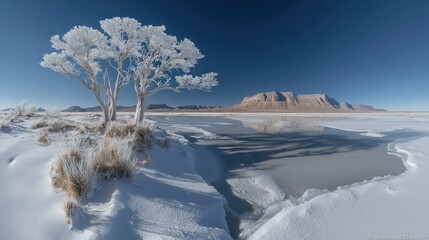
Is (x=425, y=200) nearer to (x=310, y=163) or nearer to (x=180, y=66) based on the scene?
(x=310, y=163)

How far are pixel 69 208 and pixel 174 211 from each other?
1230mm

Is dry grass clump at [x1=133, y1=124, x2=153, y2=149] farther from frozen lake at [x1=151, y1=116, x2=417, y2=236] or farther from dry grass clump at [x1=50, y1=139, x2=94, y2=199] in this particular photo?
dry grass clump at [x1=50, y1=139, x2=94, y2=199]

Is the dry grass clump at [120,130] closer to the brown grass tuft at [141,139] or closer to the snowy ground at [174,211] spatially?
the brown grass tuft at [141,139]

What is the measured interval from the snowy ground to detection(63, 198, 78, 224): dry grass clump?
0.07 meters

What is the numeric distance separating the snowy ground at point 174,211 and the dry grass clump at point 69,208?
0.24ft

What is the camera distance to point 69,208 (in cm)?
237

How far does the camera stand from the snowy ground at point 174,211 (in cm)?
234

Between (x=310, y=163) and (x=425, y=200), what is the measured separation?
9.86 ft

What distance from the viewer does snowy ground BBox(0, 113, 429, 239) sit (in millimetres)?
2342

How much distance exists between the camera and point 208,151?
26.8 feet

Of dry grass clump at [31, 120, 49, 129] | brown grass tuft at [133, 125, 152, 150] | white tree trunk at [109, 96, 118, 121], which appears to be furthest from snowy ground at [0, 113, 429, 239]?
white tree trunk at [109, 96, 118, 121]

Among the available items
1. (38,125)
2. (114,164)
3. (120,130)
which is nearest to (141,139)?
(120,130)

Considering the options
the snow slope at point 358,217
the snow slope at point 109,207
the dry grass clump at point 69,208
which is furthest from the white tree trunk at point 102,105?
the snow slope at point 358,217

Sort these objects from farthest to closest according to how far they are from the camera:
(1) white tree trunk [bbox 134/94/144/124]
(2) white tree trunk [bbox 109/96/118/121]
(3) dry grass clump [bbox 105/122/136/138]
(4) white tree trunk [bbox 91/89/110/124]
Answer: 1. (1) white tree trunk [bbox 134/94/144/124]
2. (2) white tree trunk [bbox 109/96/118/121]
3. (4) white tree trunk [bbox 91/89/110/124]
4. (3) dry grass clump [bbox 105/122/136/138]
